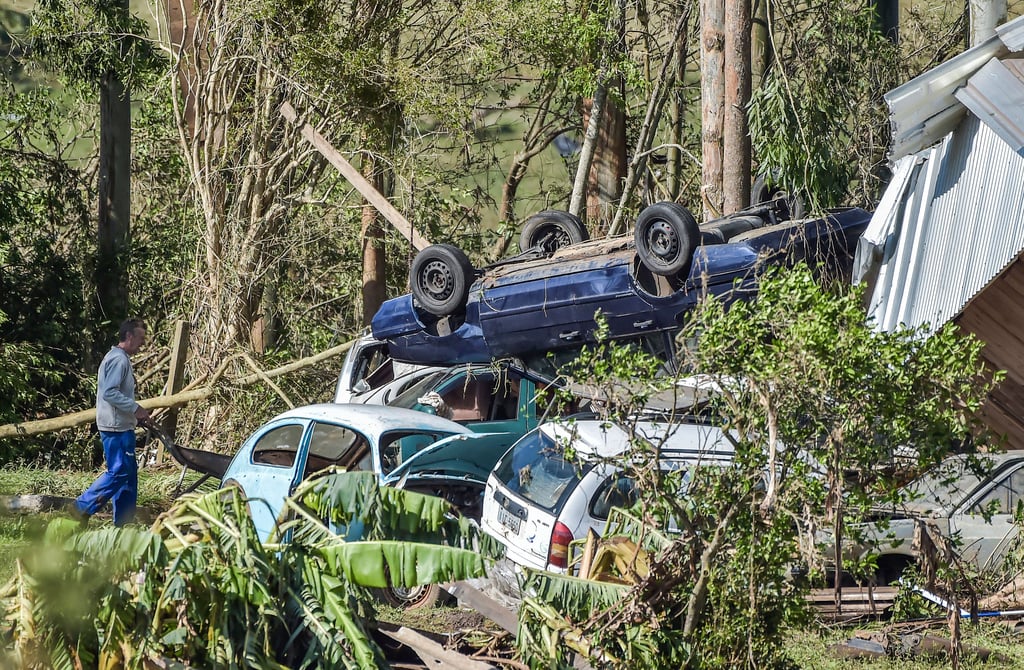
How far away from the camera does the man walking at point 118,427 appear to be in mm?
9742

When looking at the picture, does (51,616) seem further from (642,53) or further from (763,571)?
(642,53)

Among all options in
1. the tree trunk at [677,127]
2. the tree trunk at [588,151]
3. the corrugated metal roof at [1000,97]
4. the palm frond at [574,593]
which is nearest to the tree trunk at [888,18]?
the tree trunk at [677,127]

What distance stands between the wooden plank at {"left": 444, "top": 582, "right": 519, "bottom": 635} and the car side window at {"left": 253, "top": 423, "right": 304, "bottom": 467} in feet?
12.2

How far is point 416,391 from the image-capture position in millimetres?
11672

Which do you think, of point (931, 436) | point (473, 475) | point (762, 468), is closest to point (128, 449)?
point (473, 475)

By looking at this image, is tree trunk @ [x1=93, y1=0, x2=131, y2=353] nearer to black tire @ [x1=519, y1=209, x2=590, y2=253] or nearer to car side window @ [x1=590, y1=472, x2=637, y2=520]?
black tire @ [x1=519, y1=209, x2=590, y2=253]

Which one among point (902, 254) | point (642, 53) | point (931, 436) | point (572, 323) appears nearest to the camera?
point (931, 436)

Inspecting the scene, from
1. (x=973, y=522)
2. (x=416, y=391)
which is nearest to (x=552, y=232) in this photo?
(x=416, y=391)

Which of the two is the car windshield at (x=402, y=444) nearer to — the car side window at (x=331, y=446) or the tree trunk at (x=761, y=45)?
the car side window at (x=331, y=446)

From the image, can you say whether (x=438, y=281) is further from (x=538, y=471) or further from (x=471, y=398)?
(x=538, y=471)

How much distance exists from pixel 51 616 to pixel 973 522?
21.9 ft

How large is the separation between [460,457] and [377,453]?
2.47 feet

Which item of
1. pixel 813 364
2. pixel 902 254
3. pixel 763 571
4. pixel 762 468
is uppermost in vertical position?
pixel 902 254

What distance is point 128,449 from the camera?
9930mm
